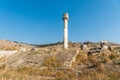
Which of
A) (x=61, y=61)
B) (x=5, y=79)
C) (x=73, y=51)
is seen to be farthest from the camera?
(x=73, y=51)

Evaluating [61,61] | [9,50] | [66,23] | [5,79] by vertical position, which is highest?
[66,23]

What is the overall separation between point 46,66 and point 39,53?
4683 millimetres

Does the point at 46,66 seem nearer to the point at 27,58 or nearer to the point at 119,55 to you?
the point at 27,58

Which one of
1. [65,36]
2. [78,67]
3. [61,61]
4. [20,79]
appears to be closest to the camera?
[20,79]

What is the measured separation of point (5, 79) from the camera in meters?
7.39

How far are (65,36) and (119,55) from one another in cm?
792

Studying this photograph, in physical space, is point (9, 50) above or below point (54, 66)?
above

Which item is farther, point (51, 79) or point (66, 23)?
point (66, 23)

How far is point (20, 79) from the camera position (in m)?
8.36

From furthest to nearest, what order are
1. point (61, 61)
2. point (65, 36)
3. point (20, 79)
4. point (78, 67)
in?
point (65, 36) → point (61, 61) → point (78, 67) → point (20, 79)

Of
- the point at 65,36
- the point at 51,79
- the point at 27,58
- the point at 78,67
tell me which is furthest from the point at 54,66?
the point at 65,36

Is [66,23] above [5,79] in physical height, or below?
above

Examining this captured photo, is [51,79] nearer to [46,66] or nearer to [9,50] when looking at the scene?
[46,66]

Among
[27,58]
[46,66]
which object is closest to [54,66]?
[46,66]
